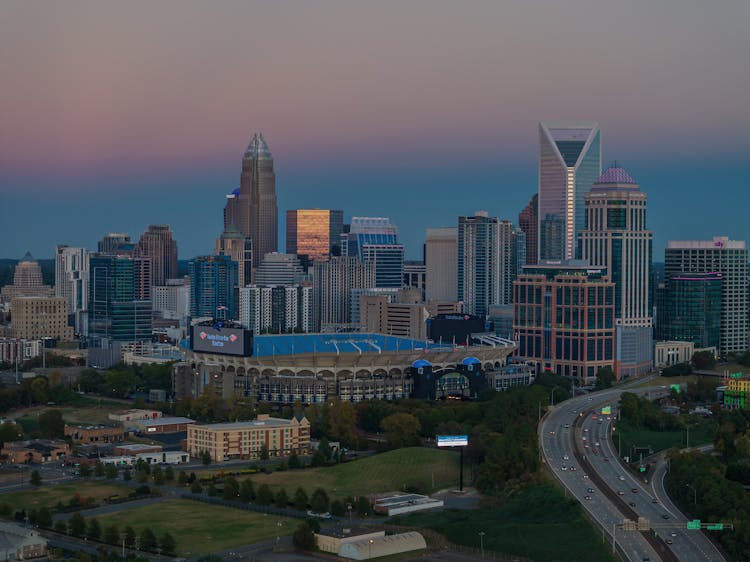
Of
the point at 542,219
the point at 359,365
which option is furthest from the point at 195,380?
the point at 542,219

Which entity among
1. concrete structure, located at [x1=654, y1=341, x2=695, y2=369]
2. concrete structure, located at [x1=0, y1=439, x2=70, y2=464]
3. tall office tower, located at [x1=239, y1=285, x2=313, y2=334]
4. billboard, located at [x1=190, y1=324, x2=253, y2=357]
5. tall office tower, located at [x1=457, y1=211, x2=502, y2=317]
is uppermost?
A: tall office tower, located at [x1=457, y1=211, x2=502, y2=317]

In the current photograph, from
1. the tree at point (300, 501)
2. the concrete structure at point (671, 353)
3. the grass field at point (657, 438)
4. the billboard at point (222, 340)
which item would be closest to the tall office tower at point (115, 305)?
the billboard at point (222, 340)

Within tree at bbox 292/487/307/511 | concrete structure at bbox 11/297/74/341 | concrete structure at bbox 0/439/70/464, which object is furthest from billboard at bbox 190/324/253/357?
concrete structure at bbox 11/297/74/341

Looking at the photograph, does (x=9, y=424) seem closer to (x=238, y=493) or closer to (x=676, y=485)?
(x=238, y=493)

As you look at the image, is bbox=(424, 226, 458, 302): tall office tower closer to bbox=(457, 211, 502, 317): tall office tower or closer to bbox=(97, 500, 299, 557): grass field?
bbox=(457, 211, 502, 317): tall office tower

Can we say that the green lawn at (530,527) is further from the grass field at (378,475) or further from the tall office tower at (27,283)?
the tall office tower at (27,283)

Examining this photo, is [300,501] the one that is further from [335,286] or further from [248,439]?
[335,286]
